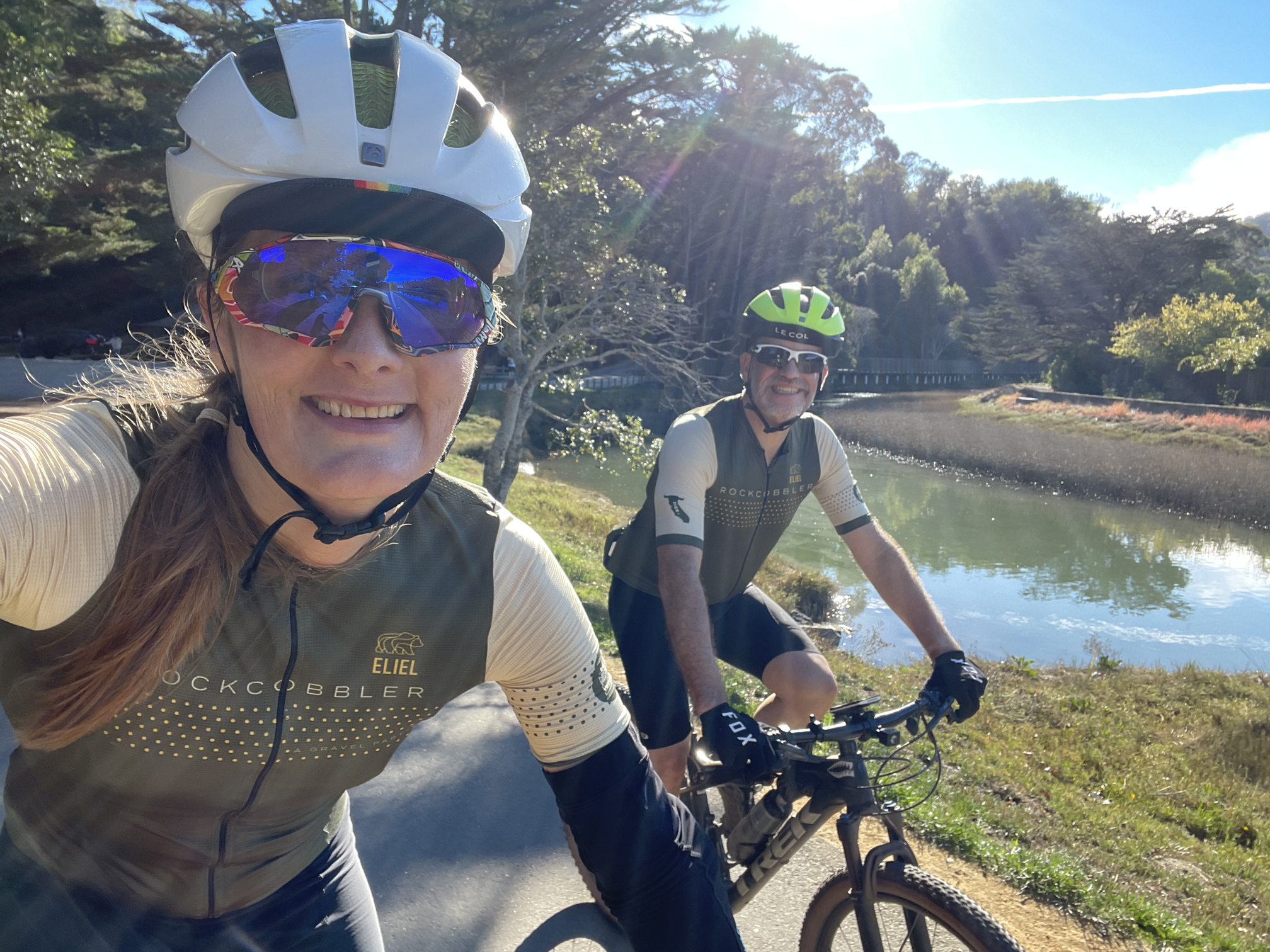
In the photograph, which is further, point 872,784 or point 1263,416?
point 1263,416

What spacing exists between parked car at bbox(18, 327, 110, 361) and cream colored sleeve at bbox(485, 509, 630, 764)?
31152 mm

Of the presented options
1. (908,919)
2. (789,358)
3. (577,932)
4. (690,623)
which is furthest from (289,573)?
(789,358)

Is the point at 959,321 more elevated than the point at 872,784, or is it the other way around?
the point at 959,321

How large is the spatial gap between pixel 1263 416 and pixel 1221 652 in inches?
1084

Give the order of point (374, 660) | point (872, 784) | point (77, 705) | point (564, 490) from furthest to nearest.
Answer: point (564, 490) → point (872, 784) → point (374, 660) → point (77, 705)

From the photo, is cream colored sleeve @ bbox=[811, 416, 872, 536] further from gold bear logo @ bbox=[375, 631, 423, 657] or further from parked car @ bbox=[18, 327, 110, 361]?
parked car @ bbox=[18, 327, 110, 361]

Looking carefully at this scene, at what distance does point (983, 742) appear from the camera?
6484 mm

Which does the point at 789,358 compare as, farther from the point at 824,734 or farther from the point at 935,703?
the point at 824,734

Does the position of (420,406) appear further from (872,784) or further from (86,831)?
(872,784)

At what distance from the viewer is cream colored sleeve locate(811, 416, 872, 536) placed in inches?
153

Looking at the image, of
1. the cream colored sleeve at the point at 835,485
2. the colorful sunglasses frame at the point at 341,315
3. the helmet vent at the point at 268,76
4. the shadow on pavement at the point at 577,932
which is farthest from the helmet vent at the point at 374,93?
the shadow on pavement at the point at 577,932

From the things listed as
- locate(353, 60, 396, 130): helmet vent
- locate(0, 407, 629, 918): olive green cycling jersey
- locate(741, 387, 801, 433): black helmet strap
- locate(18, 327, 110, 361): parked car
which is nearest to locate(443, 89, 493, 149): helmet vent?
locate(353, 60, 396, 130): helmet vent

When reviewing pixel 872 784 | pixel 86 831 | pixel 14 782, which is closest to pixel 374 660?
pixel 86 831

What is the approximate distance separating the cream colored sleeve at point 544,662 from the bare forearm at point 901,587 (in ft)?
5.53
